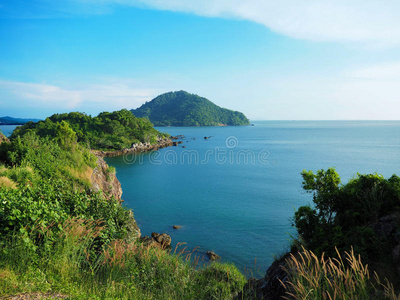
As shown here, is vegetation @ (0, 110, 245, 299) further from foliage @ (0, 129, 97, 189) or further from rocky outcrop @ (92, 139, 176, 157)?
rocky outcrop @ (92, 139, 176, 157)

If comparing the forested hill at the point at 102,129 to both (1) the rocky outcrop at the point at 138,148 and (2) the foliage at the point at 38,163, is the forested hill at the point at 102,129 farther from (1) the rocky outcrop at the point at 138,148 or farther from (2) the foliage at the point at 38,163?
(2) the foliage at the point at 38,163

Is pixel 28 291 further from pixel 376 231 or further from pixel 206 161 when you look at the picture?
pixel 206 161

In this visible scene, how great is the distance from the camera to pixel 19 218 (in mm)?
5188

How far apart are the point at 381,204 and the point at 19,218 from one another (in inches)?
386

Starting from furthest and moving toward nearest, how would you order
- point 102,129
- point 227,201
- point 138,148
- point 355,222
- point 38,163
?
point 102,129, point 138,148, point 227,201, point 38,163, point 355,222

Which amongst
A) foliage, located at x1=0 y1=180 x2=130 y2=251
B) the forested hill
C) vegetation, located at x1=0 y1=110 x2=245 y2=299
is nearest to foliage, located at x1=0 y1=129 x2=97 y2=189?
vegetation, located at x1=0 y1=110 x2=245 y2=299

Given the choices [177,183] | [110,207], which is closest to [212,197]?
[177,183]

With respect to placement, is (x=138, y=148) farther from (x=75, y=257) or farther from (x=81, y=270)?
(x=81, y=270)

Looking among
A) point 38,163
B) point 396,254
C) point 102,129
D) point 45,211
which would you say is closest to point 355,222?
point 396,254

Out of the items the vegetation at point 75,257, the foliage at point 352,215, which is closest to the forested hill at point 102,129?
the vegetation at point 75,257

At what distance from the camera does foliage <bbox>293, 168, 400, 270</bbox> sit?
6887mm

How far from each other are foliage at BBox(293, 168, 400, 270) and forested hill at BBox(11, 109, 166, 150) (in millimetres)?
63506

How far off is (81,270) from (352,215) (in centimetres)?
804

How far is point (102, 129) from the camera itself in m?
81.7
